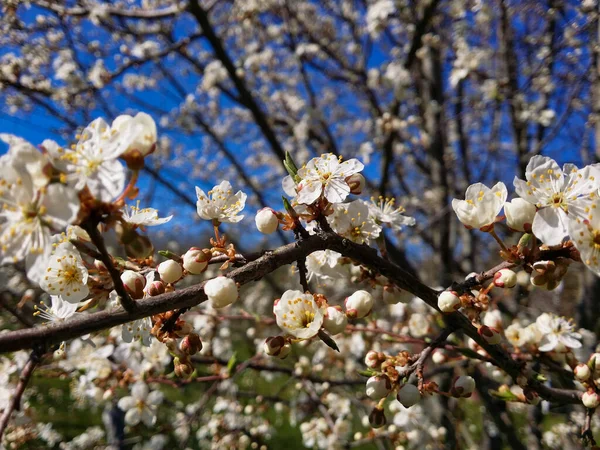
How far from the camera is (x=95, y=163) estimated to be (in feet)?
2.63

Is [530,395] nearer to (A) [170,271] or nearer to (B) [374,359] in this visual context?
(B) [374,359]

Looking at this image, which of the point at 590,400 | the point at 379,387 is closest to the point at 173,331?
the point at 379,387

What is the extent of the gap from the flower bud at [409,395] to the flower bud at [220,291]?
1.91 ft

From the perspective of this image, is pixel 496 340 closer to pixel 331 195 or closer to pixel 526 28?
pixel 331 195

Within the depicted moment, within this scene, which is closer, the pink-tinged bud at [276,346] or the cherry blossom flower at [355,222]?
the pink-tinged bud at [276,346]

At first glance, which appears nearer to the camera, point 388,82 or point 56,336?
point 56,336

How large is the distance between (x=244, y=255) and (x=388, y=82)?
4.06 metres

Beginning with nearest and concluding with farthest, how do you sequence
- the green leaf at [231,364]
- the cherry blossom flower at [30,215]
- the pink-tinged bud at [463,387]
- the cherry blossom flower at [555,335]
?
1. the cherry blossom flower at [30,215]
2. the pink-tinged bud at [463,387]
3. the cherry blossom flower at [555,335]
4. the green leaf at [231,364]

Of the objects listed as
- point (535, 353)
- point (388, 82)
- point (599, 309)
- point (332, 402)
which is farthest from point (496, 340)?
point (388, 82)

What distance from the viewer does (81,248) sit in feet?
2.57

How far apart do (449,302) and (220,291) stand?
579mm

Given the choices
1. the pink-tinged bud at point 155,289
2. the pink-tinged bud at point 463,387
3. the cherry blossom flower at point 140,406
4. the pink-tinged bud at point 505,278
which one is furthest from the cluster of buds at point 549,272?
the cherry blossom flower at point 140,406

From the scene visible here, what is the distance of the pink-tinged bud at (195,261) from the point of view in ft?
3.12

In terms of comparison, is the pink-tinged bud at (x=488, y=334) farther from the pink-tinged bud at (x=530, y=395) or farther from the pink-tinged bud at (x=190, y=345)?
the pink-tinged bud at (x=190, y=345)
